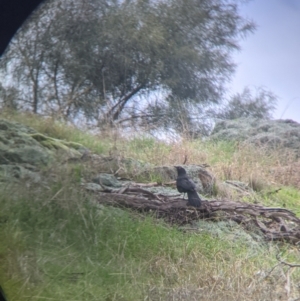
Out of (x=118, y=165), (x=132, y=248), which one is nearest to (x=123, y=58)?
(x=118, y=165)

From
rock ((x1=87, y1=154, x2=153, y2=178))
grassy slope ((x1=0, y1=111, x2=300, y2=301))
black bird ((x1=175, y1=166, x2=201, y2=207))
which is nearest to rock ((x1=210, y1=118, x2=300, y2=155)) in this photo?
grassy slope ((x1=0, y1=111, x2=300, y2=301))

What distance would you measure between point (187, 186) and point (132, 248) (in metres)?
0.46

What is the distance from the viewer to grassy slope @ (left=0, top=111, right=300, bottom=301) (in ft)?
11.5

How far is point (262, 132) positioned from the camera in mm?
3486

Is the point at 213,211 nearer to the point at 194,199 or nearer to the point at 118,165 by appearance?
the point at 194,199

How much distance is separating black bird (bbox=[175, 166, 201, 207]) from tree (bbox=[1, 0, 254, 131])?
30cm

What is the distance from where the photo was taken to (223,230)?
3582mm

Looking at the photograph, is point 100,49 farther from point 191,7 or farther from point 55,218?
point 55,218

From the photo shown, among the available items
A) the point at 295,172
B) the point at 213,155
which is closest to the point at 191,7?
the point at 213,155

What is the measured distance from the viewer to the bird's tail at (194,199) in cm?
357

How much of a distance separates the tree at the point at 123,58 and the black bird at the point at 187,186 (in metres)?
0.30

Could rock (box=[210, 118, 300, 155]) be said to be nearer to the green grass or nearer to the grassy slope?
the grassy slope

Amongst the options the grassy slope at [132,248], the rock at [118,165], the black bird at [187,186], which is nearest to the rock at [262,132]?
the grassy slope at [132,248]

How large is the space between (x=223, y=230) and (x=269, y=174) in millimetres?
401
